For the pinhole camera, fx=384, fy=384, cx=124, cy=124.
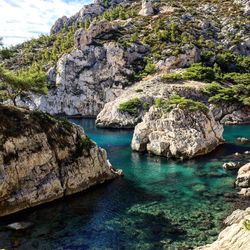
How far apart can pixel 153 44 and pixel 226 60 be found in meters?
29.2

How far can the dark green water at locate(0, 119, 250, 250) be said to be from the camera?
125 ft

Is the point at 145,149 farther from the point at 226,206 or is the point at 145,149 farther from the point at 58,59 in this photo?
the point at 58,59

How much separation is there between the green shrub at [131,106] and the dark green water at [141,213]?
50708mm

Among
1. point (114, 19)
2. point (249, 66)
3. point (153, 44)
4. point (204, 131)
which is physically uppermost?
point (114, 19)

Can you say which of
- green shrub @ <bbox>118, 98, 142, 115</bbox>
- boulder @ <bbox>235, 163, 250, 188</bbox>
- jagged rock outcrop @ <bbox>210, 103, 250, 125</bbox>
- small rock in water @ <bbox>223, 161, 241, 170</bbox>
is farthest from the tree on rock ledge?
jagged rock outcrop @ <bbox>210, 103, 250, 125</bbox>

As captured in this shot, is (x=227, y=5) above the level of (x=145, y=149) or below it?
above

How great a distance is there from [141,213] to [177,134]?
3450 centimetres

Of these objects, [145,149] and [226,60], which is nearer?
[145,149]

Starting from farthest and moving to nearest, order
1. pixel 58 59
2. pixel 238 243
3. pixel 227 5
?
pixel 227 5 < pixel 58 59 < pixel 238 243

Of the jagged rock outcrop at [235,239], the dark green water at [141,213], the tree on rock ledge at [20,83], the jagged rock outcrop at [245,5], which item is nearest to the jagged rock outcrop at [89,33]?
the jagged rock outcrop at [245,5]

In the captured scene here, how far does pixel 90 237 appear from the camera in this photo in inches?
1550

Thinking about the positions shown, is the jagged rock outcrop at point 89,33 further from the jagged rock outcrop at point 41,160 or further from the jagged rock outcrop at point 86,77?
the jagged rock outcrop at point 41,160

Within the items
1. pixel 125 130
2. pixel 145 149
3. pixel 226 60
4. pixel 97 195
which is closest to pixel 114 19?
pixel 226 60

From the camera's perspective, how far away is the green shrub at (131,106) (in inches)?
4700
